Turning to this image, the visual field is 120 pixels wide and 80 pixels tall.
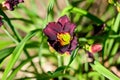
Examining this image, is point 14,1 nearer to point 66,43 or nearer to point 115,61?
point 66,43

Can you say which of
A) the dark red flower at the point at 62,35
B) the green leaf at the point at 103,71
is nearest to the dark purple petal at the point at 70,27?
the dark red flower at the point at 62,35

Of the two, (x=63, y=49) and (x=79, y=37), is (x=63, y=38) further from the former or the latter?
(x=79, y=37)

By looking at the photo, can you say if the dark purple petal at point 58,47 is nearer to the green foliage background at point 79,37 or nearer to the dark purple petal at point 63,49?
the dark purple petal at point 63,49

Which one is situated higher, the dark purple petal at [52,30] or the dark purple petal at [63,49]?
the dark purple petal at [52,30]

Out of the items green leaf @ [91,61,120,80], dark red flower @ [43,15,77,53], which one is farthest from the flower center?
green leaf @ [91,61,120,80]

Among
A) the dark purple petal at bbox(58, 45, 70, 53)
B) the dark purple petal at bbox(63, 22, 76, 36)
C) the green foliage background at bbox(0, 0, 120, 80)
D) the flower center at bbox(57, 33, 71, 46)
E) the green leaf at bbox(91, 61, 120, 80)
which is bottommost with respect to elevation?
the green foliage background at bbox(0, 0, 120, 80)

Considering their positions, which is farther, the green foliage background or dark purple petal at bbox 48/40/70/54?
the green foliage background

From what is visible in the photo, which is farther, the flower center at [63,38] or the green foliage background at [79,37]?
the green foliage background at [79,37]

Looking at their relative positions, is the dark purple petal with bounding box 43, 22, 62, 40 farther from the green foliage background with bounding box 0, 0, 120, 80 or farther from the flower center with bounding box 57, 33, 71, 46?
the green foliage background with bounding box 0, 0, 120, 80
